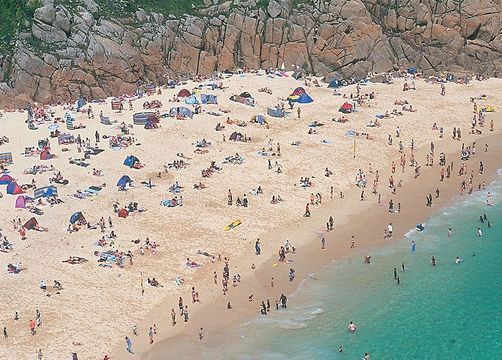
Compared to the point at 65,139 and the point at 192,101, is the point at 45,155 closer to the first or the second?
the point at 65,139

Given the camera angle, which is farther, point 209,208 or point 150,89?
point 150,89

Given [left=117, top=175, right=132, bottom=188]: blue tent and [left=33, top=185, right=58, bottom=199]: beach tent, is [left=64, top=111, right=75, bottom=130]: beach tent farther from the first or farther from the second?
[left=33, top=185, right=58, bottom=199]: beach tent

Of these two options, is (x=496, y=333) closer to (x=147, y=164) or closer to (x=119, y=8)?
(x=147, y=164)

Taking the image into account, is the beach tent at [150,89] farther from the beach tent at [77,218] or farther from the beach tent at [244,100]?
the beach tent at [77,218]

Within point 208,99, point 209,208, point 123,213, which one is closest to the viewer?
point 123,213

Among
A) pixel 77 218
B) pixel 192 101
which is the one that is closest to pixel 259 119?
pixel 192 101

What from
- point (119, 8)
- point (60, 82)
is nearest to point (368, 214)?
point (60, 82)
